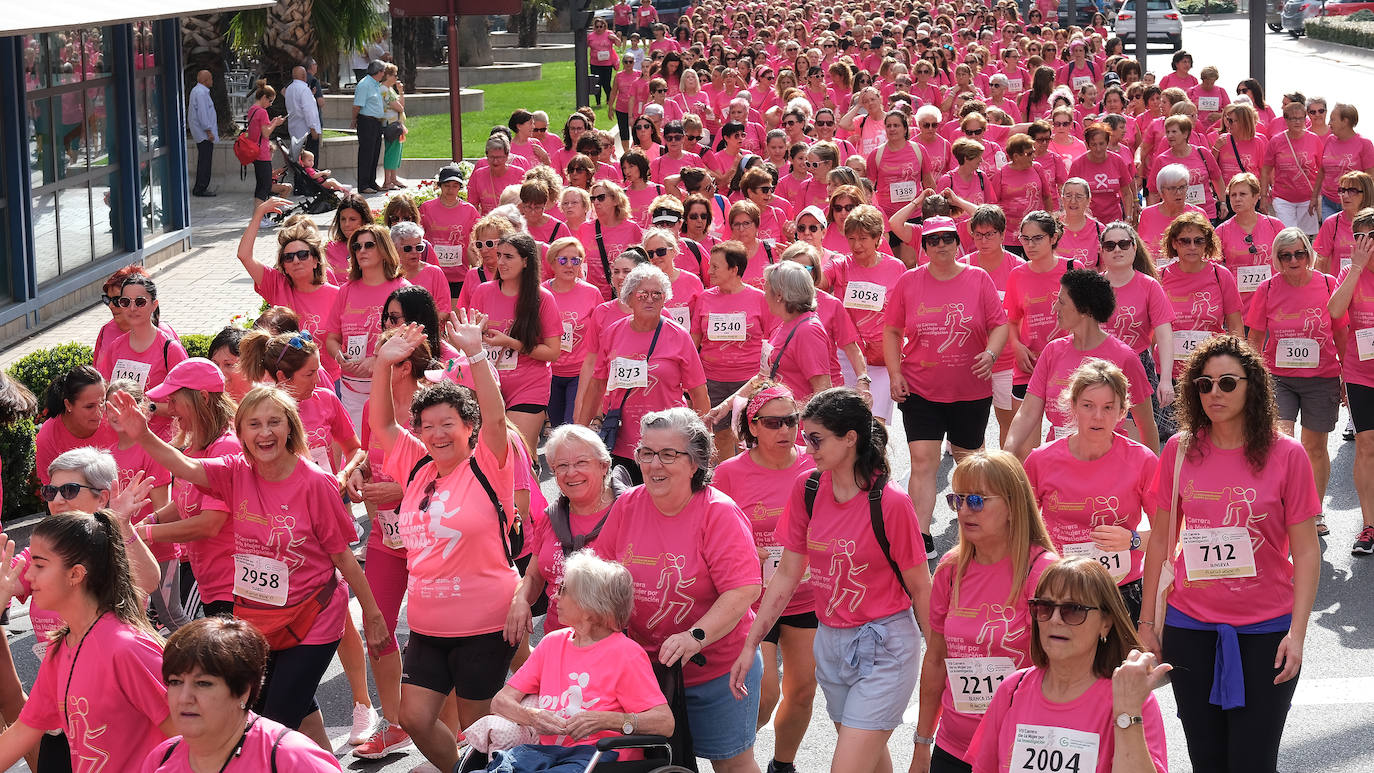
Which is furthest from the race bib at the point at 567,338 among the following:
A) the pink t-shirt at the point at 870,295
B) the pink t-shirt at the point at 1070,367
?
the pink t-shirt at the point at 1070,367

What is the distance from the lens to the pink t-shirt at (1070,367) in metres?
7.75

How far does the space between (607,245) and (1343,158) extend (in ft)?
21.9

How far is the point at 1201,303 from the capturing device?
932cm

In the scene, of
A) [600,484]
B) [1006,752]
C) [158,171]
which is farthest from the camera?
[158,171]

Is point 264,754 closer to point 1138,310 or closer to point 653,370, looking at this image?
point 653,370

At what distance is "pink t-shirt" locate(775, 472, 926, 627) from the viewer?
567 cm

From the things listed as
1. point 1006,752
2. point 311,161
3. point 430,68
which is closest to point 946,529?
point 1006,752

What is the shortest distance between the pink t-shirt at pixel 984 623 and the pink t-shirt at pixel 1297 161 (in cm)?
1064

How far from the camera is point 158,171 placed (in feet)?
66.5

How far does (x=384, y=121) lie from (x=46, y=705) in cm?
2048

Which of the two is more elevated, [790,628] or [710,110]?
[710,110]

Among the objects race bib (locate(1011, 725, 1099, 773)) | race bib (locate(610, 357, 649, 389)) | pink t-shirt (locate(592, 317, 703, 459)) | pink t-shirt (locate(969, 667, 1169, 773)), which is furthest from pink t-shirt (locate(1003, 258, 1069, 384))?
race bib (locate(1011, 725, 1099, 773))

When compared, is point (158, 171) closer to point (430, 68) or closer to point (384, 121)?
point (384, 121)

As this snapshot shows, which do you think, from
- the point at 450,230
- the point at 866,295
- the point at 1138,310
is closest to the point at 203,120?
the point at 450,230
